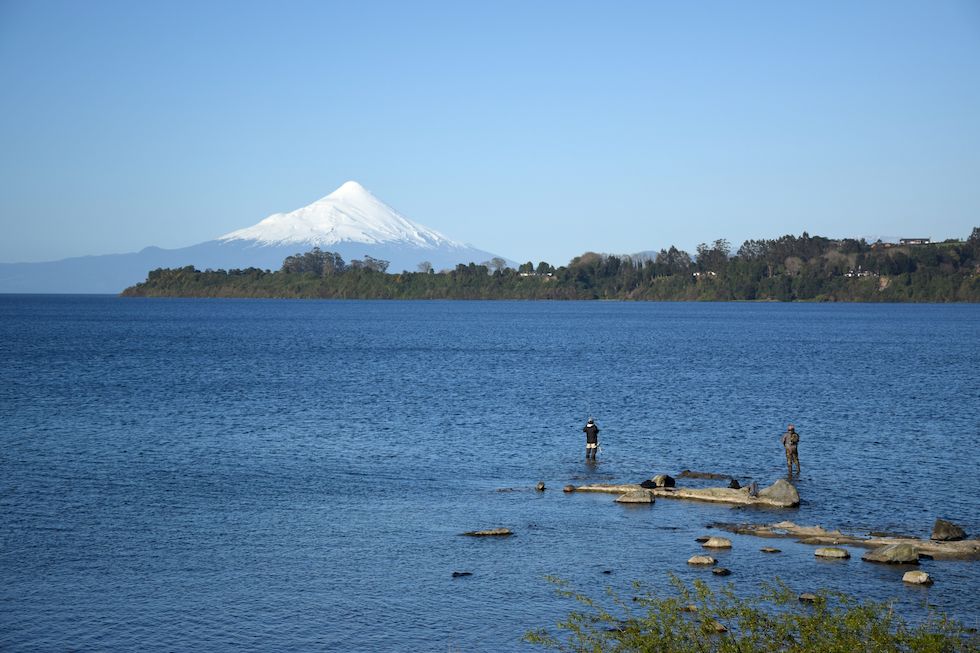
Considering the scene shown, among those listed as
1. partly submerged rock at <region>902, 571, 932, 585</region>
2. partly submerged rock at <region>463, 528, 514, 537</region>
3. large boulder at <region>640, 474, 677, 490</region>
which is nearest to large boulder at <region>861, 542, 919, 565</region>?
partly submerged rock at <region>902, 571, 932, 585</region>

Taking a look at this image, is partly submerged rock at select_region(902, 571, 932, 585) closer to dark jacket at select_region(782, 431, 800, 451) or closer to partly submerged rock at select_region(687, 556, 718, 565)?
partly submerged rock at select_region(687, 556, 718, 565)

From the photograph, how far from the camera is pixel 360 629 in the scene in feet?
93.1

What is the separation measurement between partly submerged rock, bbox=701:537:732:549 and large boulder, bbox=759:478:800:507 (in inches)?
307

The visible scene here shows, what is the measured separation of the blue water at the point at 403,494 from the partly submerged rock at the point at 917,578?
1.74 feet

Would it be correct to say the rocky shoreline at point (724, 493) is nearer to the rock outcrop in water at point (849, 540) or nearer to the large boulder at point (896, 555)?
the rock outcrop in water at point (849, 540)

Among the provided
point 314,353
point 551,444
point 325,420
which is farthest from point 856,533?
point 314,353

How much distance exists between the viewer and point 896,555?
1334 inches

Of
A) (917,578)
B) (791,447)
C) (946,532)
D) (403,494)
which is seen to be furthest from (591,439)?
(917,578)

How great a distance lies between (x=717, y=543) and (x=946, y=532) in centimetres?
825

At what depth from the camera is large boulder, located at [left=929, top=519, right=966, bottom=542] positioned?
36281mm

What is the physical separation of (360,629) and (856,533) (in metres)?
19.6

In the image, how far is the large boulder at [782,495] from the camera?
4284 centimetres

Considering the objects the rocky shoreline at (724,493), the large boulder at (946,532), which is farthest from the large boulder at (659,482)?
the large boulder at (946,532)

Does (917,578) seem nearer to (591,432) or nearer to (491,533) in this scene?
(491,533)
